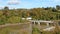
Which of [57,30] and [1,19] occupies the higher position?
[57,30]

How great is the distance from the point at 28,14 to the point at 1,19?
36.6 feet

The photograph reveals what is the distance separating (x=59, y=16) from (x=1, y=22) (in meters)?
11.7

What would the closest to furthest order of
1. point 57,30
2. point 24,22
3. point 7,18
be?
point 57,30 → point 7,18 → point 24,22

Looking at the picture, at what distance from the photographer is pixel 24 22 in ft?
111

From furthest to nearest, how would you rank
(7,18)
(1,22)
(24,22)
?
1. (24,22)
2. (7,18)
3. (1,22)

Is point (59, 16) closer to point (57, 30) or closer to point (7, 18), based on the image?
point (7, 18)

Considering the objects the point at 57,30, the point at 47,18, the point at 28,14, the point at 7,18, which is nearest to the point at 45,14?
the point at 47,18

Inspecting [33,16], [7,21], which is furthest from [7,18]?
[33,16]

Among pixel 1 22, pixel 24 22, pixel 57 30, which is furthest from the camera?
pixel 24 22

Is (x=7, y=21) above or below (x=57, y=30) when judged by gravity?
below

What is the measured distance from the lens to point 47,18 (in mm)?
35594

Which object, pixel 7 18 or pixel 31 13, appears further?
pixel 31 13

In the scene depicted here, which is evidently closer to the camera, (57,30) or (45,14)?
(57,30)

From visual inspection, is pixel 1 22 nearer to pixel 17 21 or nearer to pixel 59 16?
pixel 17 21
